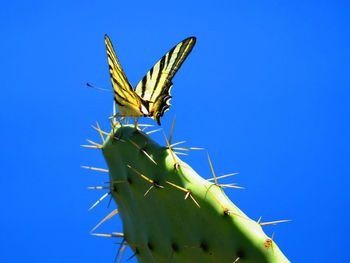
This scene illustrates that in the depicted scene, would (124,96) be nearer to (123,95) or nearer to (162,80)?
(123,95)

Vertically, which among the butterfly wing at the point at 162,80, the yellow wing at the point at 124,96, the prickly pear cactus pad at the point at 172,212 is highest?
the butterfly wing at the point at 162,80

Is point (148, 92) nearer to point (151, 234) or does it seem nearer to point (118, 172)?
point (118, 172)

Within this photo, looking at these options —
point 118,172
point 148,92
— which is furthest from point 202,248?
point 148,92

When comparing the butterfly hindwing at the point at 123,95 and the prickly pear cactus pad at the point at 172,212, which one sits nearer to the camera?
the prickly pear cactus pad at the point at 172,212

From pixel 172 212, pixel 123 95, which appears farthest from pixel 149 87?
pixel 172 212

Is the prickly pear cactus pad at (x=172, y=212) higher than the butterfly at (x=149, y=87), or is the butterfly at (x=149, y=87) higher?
the butterfly at (x=149, y=87)

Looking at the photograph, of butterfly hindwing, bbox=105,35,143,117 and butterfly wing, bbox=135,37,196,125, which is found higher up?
butterfly wing, bbox=135,37,196,125

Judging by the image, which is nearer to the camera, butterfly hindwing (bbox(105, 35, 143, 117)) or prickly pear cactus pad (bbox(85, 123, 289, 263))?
prickly pear cactus pad (bbox(85, 123, 289, 263))
